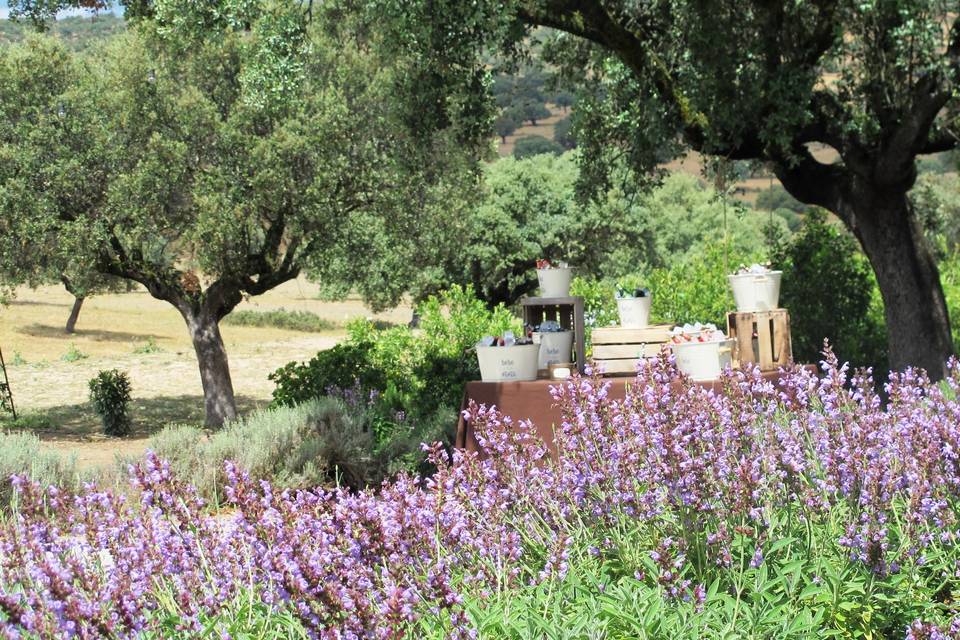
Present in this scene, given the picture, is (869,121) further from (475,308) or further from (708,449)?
(708,449)

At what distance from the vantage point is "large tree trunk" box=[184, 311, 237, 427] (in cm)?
1638

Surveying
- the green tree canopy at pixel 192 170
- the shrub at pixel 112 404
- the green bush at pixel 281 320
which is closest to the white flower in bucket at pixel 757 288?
the green tree canopy at pixel 192 170

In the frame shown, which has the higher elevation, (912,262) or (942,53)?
(942,53)

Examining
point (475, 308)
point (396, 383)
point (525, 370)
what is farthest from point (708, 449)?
point (475, 308)

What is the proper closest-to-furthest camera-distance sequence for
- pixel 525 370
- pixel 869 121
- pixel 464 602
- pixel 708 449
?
pixel 464 602 → pixel 708 449 → pixel 525 370 → pixel 869 121

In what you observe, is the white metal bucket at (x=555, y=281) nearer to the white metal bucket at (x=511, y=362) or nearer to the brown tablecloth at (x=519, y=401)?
the white metal bucket at (x=511, y=362)

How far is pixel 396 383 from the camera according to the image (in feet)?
36.2

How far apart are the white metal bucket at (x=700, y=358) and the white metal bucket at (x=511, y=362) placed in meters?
0.89

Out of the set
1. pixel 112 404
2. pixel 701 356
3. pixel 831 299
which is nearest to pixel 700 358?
pixel 701 356

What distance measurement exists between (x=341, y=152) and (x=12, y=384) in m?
11.5

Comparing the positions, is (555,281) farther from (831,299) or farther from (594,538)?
(831,299)

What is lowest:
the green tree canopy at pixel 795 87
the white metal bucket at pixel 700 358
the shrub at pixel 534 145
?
the white metal bucket at pixel 700 358

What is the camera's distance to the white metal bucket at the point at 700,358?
642 cm

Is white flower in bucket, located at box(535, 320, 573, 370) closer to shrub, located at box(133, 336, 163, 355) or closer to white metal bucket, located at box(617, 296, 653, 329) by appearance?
white metal bucket, located at box(617, 296, 653, 329)
